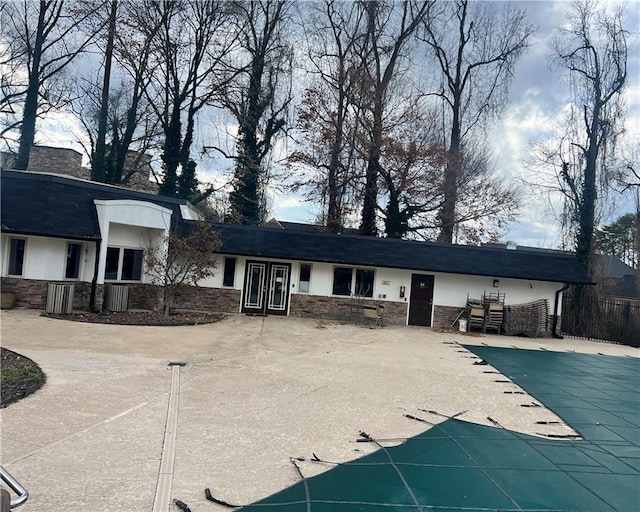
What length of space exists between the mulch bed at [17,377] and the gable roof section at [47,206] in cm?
642

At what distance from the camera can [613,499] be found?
157 inches

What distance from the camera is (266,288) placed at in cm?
1716

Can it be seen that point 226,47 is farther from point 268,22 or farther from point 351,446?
point 351,446

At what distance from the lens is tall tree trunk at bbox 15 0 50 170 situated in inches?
875

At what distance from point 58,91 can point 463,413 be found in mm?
27440

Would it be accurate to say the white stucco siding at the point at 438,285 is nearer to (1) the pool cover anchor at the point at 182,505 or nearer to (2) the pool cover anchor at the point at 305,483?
(2) the pool cover anchor at the point at 305,483

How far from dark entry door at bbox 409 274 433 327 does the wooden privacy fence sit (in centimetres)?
631

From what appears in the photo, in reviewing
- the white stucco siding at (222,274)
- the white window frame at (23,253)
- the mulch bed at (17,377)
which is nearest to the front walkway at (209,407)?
the mulch bed at (17,377)

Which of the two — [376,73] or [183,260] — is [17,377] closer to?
[183,260]

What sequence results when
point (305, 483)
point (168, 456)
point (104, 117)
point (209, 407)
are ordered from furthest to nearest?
point (104, 117), point (209, 407), point (168, 456), point (305, 483)

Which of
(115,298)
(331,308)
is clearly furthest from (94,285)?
(331,308)

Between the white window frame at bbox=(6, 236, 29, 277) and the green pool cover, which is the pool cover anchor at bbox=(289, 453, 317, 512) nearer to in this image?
the green pool cover

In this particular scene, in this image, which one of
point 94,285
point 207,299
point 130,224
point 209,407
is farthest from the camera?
point 207,299

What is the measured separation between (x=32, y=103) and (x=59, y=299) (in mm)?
15482
